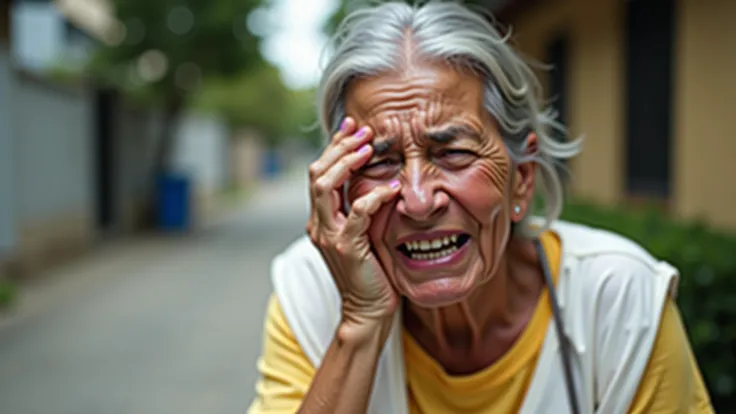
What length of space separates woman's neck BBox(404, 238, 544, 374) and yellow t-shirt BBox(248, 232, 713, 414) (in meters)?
0.04

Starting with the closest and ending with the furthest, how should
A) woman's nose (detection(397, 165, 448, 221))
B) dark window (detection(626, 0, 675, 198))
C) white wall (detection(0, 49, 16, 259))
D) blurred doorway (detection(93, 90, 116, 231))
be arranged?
1. woman's nose (detection(397, 165, 448, 221))
2. dark window (detection(626, 0, 675, 198))
3. white wall (detection(0, 49, 16, 259))
4. blurred doorway (detection(93, 90, 116, 231))

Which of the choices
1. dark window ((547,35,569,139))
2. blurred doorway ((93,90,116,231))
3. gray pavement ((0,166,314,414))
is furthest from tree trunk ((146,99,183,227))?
dark window ((547,35,569,139))

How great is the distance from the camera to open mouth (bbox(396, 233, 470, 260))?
1711 mm

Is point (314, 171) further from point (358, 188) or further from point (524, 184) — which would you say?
point (524, 184)

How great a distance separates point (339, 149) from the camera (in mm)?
1726

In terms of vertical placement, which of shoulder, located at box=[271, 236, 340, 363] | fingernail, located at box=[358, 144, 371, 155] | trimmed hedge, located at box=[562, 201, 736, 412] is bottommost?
trimmed hedge, located at box=[562, 201, 736, 412]

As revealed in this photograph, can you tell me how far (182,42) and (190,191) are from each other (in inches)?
126

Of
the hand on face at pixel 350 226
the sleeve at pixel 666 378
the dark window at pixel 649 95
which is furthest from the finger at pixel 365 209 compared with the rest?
the dark window at pixel 649 95

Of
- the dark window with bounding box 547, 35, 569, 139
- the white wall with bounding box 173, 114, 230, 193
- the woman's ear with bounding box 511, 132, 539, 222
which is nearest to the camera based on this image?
the woman's ear with bounding box 511, 132, 539, 222

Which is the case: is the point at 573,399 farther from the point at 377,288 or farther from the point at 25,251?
the point at 25,251

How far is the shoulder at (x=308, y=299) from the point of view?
75.2 inches

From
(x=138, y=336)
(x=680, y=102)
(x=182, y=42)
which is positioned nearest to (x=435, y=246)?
(x=680, y=102)

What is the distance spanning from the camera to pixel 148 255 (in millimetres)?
12672

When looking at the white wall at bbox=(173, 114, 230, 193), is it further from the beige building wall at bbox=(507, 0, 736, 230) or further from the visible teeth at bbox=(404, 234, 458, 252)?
the visible teeth at bbox=(404, 234, 458, 252)
